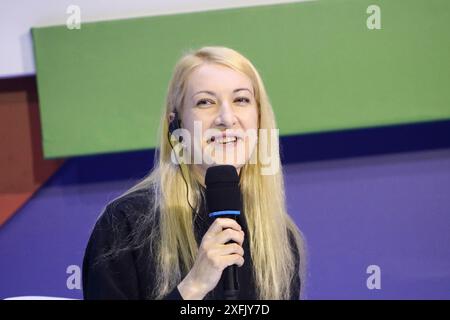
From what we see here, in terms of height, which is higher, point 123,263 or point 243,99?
point 243,99

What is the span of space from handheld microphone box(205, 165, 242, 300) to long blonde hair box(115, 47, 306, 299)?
240mm

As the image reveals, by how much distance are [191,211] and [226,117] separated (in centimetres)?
23

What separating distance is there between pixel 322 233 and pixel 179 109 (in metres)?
0.70

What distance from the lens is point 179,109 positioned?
1469 millimetres

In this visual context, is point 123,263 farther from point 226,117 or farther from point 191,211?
point 226,117

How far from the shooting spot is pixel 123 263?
4.50 ft

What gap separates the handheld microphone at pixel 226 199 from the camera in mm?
1175

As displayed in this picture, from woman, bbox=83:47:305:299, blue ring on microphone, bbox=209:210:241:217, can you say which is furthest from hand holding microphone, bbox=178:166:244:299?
woman, bbox=83:47:305:299

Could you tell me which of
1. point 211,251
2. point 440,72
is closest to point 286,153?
point 440,72

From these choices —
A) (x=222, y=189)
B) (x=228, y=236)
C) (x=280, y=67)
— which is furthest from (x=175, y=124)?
(x=280, y=67)

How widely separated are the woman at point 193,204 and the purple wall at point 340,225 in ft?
1.33

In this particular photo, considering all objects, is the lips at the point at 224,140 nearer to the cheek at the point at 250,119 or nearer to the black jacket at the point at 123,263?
the cheek at the point at 250,119

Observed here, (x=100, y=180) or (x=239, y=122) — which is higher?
(x=239, y=122)
